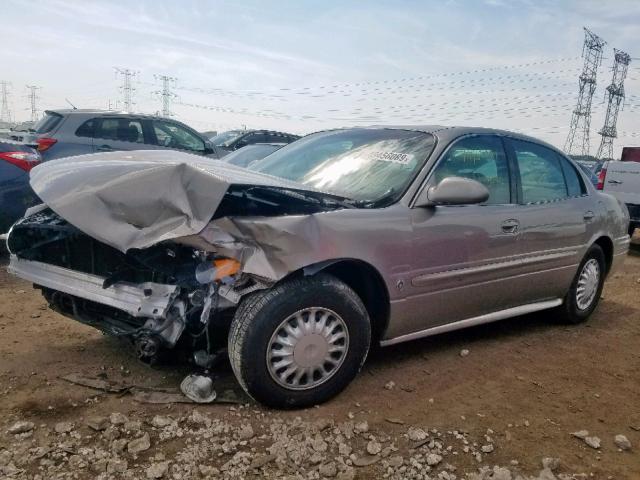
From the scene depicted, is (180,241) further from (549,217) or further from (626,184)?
(626,184)

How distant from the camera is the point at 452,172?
3648 mm

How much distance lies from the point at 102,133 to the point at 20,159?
3.44 meters

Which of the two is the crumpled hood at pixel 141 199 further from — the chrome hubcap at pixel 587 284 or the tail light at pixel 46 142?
the tail light at pixel 46 142

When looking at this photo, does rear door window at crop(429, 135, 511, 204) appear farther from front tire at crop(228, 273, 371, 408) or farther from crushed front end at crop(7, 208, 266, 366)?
crushed front end at crop(7, 208, 266, 366)

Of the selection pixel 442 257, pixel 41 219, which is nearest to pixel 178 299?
pixel 41 219

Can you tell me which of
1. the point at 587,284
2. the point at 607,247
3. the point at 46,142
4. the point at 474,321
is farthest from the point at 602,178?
the point at 46,142

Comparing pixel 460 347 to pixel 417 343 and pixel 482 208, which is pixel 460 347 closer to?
pixel 417 343

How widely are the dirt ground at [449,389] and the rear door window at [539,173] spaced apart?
1.12 meters

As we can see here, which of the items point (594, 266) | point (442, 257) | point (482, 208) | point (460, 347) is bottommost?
point (460, 347)

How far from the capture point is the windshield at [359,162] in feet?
11.3

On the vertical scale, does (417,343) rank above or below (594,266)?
below

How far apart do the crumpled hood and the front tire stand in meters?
0.52

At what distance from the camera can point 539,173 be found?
4352 mm

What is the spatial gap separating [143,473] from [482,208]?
2.56m
